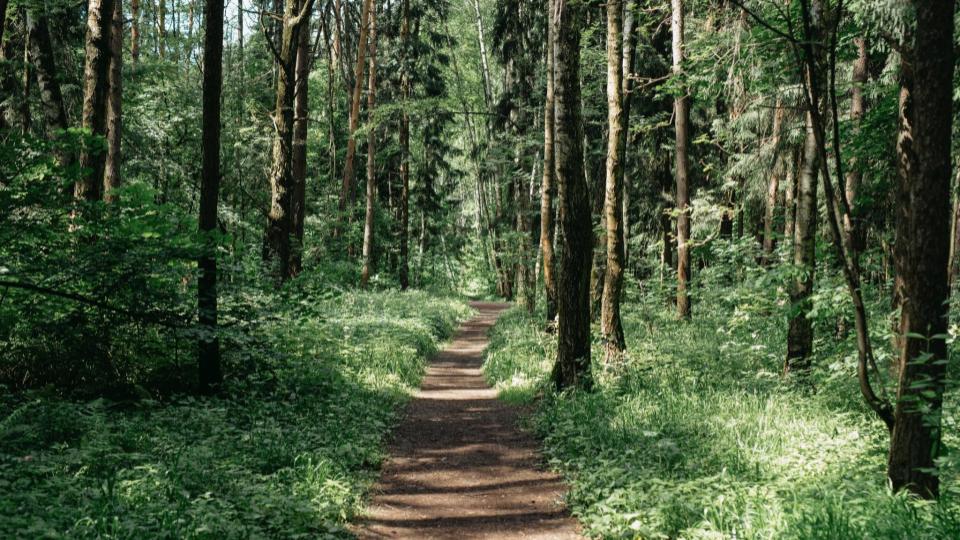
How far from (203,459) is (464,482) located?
255cm

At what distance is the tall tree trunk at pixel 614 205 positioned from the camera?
10453mm

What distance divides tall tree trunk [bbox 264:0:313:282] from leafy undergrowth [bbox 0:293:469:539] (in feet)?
5.75

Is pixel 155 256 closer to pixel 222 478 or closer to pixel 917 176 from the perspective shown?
pixel 222 478

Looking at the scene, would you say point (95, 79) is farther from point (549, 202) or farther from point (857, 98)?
point (857, 98)

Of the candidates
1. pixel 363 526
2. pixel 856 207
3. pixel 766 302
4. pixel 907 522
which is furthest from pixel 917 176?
pixel 856 207

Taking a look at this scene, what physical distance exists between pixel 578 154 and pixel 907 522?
20.9 feet

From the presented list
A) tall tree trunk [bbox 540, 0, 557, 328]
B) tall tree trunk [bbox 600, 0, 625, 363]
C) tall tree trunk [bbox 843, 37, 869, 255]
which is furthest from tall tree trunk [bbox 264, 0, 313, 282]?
tall tree trunk [bbox 843, 37, 869, 255]

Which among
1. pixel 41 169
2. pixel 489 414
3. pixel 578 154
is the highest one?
pixel 578 154

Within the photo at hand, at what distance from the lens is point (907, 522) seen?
12.2 feet

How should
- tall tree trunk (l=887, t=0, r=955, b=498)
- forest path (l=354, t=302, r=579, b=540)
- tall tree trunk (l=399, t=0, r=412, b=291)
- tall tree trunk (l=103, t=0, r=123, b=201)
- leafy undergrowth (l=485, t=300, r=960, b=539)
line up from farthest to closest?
tall tree trunk (l=399, t=0, r=412, b=291)
tall tree trunk (l=103, t=0, r=123, b=201)
forest path (l=354, t=302, r=579, b=540)
leafy undergrowth (l=485, t=300, r=960, b=539)
tall tree trunk (l=887, t=0, r=955, b=498)

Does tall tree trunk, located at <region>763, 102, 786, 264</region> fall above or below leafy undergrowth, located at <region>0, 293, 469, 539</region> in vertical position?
above

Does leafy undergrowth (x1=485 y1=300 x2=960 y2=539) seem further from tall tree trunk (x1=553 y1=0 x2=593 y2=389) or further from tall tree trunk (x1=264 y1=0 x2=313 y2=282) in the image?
tall tree trunk (x1=264 y1=0 x2=313 y2=282)

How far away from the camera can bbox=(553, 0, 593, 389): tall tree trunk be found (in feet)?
29.5

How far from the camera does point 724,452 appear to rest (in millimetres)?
5840
